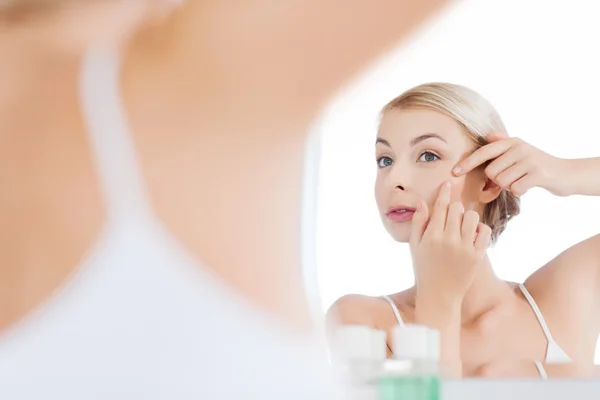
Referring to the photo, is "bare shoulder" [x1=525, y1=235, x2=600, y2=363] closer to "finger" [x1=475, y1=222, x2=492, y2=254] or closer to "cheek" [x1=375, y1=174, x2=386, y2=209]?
"finger" [x1=475, y1=222, x2=492, y2=254]

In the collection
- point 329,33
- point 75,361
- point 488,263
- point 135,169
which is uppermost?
point 329,33

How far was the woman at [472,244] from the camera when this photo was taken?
98 cm

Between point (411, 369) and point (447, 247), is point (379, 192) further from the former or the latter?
point (411, 369)

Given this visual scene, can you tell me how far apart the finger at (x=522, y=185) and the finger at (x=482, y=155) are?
0.13 ft

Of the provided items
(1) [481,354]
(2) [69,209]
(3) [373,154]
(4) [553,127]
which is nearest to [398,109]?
(3) [373,154]

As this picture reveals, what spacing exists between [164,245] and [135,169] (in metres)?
0.11

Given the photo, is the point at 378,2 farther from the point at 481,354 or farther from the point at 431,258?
the point at 481,354

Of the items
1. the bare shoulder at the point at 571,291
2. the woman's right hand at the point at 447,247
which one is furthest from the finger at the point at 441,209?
the bare shoulder at the point at 571,291

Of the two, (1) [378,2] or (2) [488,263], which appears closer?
(2) [488,263]

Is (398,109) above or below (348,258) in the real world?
above

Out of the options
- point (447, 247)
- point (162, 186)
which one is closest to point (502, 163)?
point (447, 247)

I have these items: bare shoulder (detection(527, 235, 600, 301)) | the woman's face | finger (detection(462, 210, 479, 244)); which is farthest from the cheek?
bare shoulder (detection(527, 235, 600, 301))

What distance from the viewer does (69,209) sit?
1103mm

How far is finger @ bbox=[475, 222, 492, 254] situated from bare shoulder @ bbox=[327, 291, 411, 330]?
10 cm
